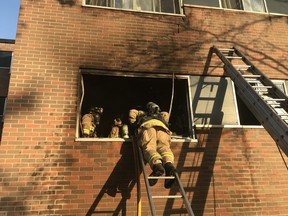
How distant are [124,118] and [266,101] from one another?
148 inches

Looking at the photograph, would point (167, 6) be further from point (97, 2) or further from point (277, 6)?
point (277, 6)

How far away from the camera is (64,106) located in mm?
5020

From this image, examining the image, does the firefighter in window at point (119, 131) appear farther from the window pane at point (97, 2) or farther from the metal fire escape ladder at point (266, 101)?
the window pane at point (97, 2)

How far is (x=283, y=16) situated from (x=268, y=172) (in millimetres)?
4148

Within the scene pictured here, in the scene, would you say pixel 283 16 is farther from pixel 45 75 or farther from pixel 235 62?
pixel 45 75

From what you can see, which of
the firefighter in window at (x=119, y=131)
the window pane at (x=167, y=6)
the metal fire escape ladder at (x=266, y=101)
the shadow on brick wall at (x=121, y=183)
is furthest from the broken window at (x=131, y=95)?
the window pane at (x=167, y=6)

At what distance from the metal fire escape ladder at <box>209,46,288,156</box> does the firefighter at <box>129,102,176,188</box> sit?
1355 millimetres

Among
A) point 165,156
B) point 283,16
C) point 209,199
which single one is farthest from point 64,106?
point 283,16

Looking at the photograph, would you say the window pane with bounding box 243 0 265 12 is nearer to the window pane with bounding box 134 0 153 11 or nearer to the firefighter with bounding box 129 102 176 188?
the window pane with bounding box 134 0 153 11

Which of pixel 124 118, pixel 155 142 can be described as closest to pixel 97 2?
pixel 124 118

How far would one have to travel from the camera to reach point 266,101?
414 cm

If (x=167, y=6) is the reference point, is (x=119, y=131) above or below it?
below

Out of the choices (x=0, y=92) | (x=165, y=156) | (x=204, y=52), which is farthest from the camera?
(x=0, y=92)

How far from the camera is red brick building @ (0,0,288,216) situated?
448 centimetres
